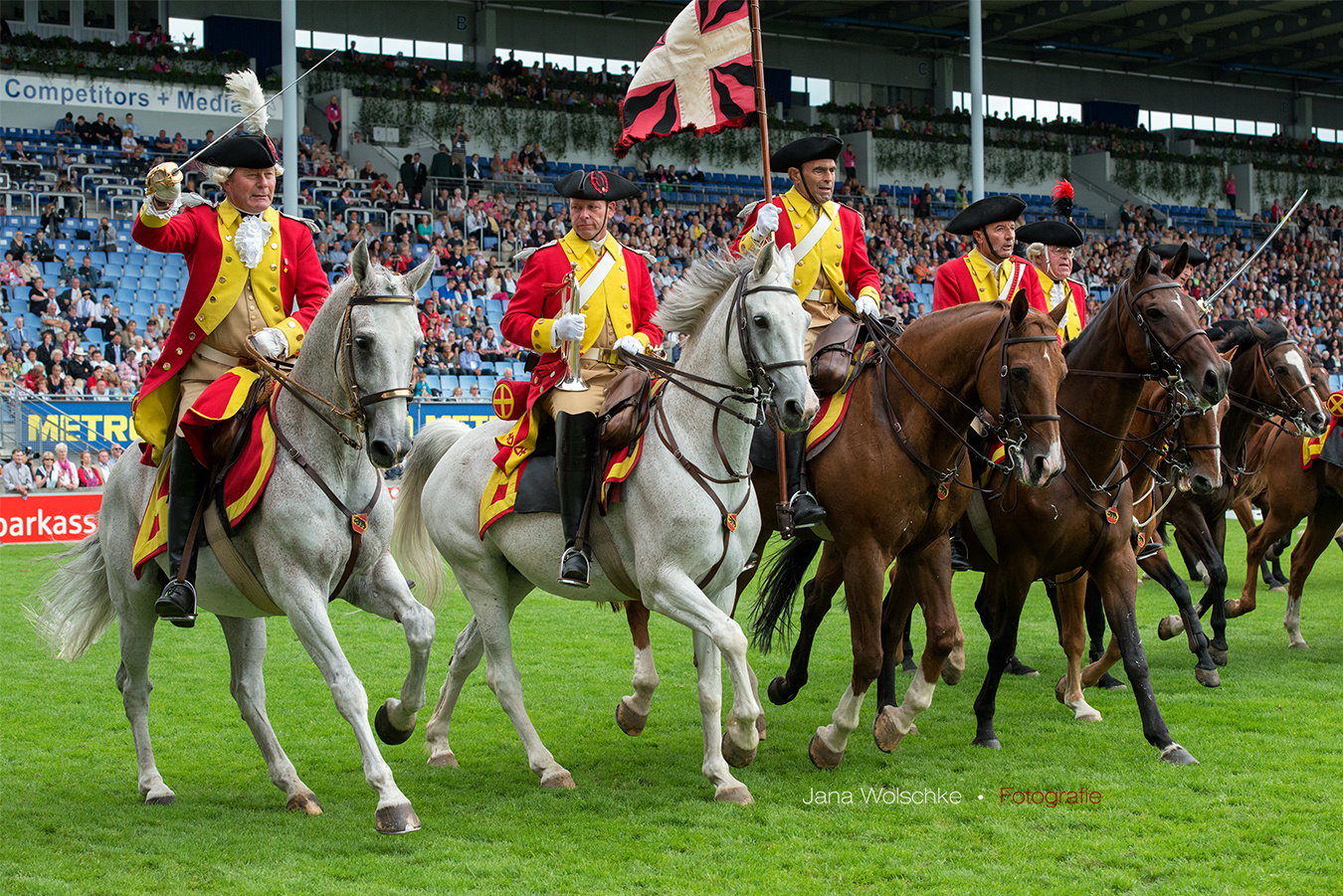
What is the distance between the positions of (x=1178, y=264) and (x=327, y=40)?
35.4 m

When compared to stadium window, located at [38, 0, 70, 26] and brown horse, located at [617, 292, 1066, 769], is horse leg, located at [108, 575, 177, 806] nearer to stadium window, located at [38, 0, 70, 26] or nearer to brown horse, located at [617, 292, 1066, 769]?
brown horse, located at [617, 292, 1066, 769]

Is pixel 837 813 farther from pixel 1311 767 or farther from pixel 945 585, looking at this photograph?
pixel 1311 767

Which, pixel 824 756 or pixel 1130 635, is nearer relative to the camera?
pixel 824 756

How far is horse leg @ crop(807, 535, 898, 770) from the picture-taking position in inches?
272

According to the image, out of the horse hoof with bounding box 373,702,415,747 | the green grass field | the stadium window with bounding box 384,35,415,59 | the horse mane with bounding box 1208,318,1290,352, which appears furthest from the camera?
the stadium window with bounding box 384,35,415,59

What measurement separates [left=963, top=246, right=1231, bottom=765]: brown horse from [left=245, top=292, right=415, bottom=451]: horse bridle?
3610mm

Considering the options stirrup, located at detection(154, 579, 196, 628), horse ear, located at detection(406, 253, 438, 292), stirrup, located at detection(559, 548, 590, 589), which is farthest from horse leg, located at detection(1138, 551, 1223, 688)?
stirrup, located at detection(154, 579, 196, 628)

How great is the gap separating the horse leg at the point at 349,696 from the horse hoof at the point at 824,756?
88.6 inches

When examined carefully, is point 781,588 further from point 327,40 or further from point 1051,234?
point 327,40

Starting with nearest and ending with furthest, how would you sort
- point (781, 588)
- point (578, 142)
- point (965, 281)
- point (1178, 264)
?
point (1178, 264)
point (965, 281)
point (781, 588)
point (578, 142)

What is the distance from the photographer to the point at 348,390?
19.4 feet

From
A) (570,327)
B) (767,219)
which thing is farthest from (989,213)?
(570,327)

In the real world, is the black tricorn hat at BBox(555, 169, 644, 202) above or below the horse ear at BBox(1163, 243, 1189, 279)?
above

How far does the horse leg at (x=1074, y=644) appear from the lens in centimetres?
835
